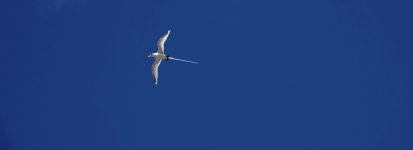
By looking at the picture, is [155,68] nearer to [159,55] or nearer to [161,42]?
[159,55]

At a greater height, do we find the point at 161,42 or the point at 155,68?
the point at 161,42

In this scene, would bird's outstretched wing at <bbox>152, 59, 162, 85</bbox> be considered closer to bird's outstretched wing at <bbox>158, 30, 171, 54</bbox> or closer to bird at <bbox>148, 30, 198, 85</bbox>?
bird at <bbox>148, 30, 198, 85</bbox>

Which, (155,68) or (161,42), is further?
(155,68)

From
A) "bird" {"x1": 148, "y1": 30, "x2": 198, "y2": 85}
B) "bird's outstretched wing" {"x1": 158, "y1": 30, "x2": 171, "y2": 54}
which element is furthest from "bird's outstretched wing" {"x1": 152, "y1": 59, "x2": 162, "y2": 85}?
"bird's outstretched wing" {"x1": 158, "y1": 30, "x2": 171, "y2": 54}

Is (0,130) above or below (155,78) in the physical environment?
above

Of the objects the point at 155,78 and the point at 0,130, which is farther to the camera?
the point at 0,130

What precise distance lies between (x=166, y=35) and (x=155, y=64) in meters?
3.09

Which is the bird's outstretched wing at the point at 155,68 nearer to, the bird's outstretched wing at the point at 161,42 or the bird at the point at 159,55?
the bird at the point at 159,55

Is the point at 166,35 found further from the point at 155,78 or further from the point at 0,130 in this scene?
the point at 0,130

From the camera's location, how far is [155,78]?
1912 inches

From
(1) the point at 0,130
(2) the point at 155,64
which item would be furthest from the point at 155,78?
(1) the point at 0,130

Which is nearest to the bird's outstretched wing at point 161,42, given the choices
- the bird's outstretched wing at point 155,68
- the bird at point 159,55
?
the bird at point 159,55

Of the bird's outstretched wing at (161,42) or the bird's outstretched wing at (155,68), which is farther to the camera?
the bird's outstretched wing at (155,68)

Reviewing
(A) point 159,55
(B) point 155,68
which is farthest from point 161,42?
(B) point 155,68
